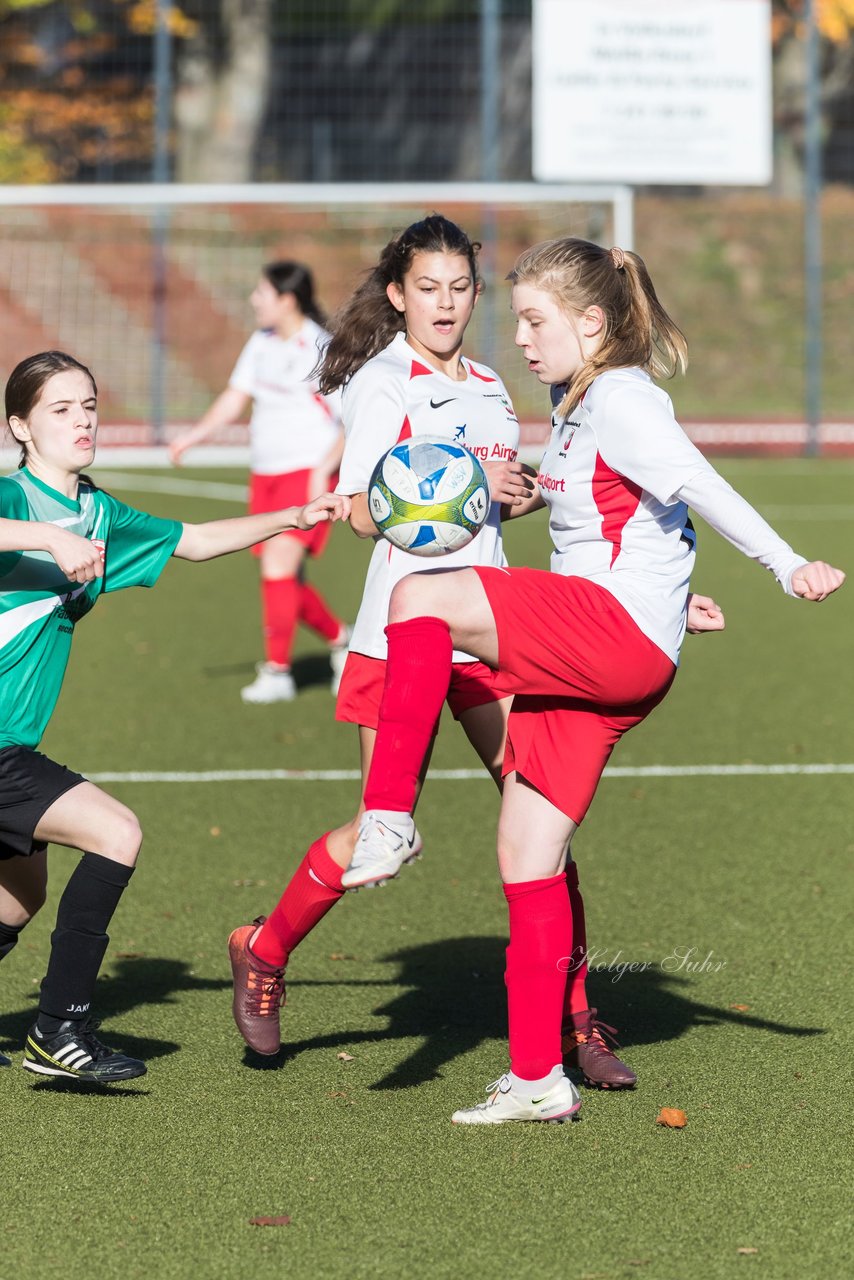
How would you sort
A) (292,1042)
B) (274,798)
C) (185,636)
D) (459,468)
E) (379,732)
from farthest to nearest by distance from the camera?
(185,636), (274,798), (292,1042), (459,468), (379,732)

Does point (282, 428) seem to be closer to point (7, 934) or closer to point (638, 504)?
point (7, 934)

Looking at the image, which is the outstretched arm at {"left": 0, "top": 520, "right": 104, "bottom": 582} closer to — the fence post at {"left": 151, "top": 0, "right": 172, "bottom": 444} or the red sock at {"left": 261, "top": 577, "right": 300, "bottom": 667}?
the red sock at {"left": 261, "top": 577, "right": 300, "bottom": 667}

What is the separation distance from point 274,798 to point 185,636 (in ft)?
14.1

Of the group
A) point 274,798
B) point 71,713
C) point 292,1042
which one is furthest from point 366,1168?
point 71,713

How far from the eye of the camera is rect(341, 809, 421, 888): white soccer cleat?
3.44 meters

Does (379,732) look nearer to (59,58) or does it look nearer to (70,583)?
(70,583)

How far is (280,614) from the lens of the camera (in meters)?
9.62

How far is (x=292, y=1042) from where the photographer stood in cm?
461

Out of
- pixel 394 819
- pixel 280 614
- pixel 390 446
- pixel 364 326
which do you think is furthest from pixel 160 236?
pixel 394 819

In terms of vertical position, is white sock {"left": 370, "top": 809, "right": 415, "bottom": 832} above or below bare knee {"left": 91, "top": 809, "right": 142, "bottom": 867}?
above

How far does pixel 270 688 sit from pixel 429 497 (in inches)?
225

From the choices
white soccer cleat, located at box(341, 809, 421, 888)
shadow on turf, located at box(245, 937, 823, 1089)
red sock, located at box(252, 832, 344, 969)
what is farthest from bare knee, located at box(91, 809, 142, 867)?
white soccer cleat, located at box(341, 809, 421, 888)

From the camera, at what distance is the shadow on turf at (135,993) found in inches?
179

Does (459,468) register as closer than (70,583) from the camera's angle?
Yes
